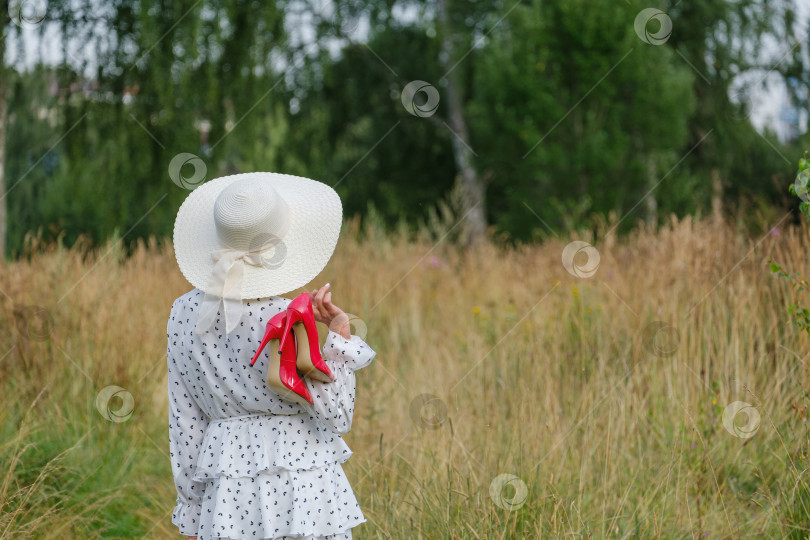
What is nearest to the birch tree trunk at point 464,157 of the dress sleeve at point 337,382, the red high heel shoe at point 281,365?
the dress sleeve at point 337,382

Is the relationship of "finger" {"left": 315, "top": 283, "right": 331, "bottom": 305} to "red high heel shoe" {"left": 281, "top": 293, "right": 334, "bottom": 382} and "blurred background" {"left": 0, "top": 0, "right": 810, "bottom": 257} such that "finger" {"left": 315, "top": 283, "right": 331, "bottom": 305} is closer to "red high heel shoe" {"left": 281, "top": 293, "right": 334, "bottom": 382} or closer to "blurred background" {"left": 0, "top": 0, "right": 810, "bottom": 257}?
"red high heel shoe" {"left": 281, "top": 293, "right": 334, "bottom": 382}

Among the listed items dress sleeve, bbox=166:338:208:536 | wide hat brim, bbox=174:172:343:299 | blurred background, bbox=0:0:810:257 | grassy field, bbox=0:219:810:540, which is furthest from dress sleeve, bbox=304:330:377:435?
blurred background, bbox=0:0:810:257

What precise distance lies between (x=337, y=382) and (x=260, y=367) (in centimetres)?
18

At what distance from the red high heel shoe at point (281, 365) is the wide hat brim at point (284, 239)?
10 cm

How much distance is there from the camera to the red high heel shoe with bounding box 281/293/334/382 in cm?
173

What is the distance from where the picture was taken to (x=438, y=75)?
13367mm

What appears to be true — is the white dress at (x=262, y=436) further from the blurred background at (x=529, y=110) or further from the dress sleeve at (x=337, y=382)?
the blurred background at (x=529, y=110)

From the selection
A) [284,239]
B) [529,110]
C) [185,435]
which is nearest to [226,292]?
[284,239]

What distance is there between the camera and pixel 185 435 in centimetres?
200

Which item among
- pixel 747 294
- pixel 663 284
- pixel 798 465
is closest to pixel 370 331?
pixel 663 284

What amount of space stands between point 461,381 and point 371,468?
123 centimetres

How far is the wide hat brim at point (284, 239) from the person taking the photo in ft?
6.05

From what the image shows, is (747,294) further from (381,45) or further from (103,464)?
(381,45)

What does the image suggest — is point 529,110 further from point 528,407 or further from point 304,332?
point 304,332
